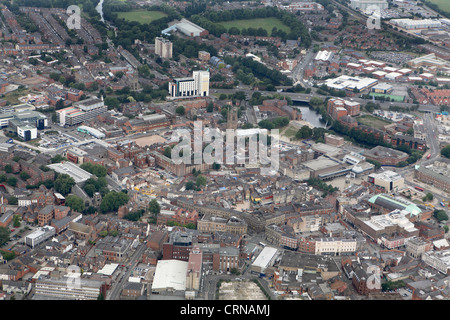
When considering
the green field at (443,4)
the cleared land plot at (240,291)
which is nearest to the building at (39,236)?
the cleared land plot at (240,291)

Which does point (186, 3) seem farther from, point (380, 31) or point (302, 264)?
point (302, 264)

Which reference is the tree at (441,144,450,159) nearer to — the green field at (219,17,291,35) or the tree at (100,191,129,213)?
the tree at (100,191,129,213)

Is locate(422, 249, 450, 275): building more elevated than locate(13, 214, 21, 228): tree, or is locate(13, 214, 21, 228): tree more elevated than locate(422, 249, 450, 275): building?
locate(422, 249, 450, 275): building

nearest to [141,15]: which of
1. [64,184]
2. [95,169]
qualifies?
[95,169]

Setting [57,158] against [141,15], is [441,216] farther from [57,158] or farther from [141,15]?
[141,15]

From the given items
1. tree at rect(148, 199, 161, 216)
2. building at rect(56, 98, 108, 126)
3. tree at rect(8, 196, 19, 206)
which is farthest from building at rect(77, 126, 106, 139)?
tree at rect(148, 199, 161, 216)

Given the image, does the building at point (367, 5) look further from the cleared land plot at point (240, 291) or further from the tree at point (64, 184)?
the cleared land plot at point (240, 291)
